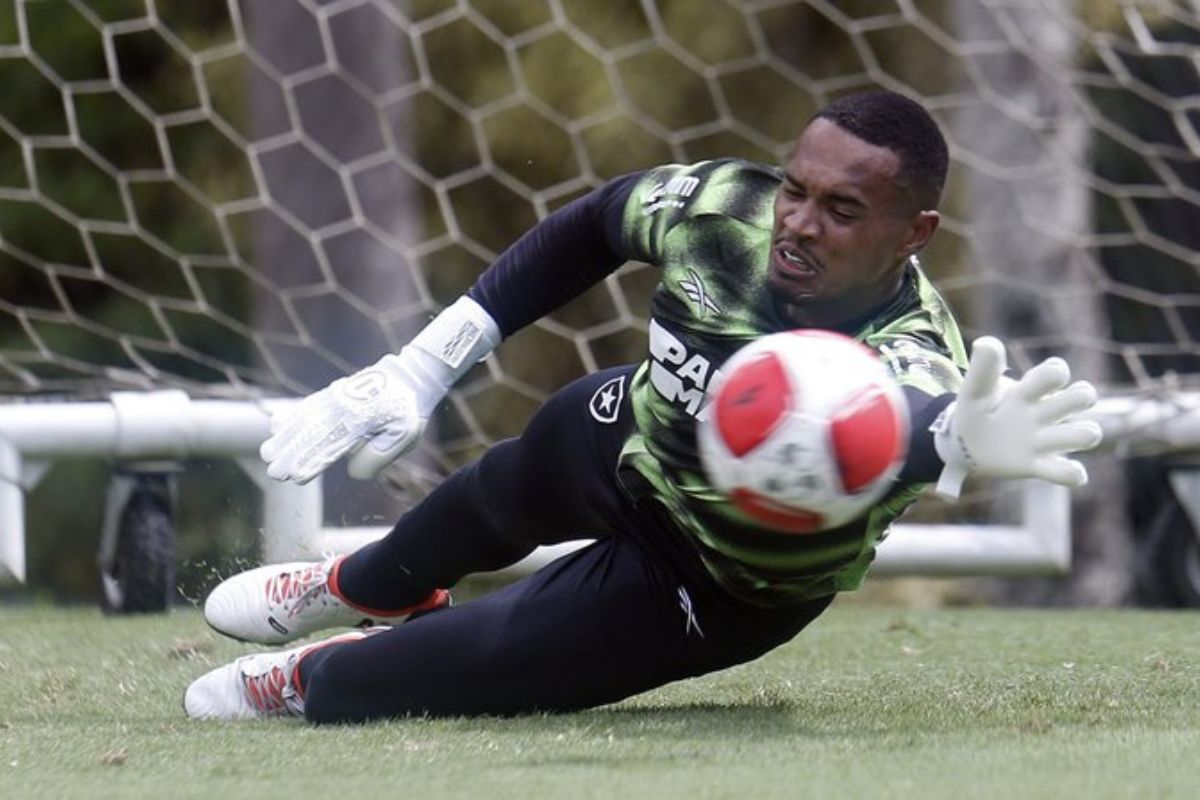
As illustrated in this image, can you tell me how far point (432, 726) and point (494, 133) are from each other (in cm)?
518

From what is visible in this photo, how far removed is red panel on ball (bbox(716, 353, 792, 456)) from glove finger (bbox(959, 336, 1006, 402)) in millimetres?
253

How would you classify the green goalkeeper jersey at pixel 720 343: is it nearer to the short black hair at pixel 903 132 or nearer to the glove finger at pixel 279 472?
the short black hair at pixel 903 132

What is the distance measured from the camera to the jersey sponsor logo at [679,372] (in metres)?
3.84

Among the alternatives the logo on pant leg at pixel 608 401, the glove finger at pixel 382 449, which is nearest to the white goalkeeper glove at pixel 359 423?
the glove finger at pixel 382 449

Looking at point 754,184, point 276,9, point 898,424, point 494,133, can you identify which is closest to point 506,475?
point 754,184

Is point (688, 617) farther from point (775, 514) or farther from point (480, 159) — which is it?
point (480, 159)

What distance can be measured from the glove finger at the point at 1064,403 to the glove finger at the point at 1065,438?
2 cm

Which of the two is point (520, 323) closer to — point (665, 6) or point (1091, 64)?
point (1091, 64)

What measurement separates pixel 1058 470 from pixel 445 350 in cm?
129

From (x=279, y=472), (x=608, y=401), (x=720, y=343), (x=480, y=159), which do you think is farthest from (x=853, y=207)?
(x=480, y=159)

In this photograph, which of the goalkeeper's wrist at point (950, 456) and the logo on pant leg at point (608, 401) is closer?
the goalkeeper's wrist at point (950, 456)

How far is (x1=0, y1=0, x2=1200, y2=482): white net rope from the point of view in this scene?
709 centimetres

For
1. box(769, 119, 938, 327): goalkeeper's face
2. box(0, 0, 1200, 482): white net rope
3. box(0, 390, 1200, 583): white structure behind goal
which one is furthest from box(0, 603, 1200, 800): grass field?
box(0, 0, 1200, 482): white net rope

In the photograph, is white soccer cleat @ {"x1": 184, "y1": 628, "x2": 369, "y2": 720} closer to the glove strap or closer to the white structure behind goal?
the glove strap
